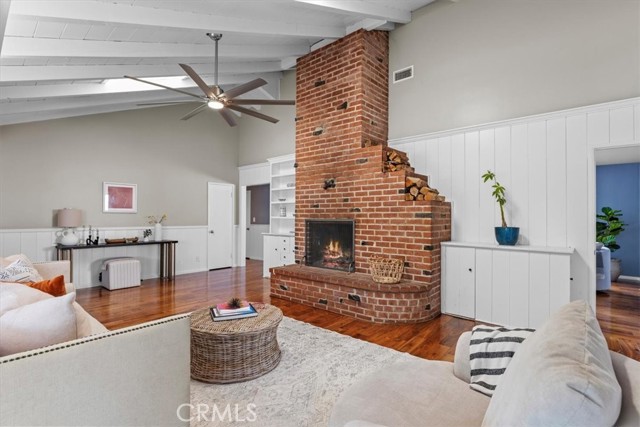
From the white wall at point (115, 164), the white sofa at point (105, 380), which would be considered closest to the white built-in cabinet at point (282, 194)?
the white wall at point (115, 164)

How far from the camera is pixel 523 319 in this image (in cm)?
335

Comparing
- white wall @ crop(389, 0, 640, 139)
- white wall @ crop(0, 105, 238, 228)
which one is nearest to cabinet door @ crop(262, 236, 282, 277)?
white wall @ crop(0, 105, 238, 228)

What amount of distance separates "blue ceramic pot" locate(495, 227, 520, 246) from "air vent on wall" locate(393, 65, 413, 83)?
2434 mm

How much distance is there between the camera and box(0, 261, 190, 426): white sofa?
1008mm

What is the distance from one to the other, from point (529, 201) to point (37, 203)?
6.83 m

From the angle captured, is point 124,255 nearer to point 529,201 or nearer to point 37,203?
point 37,203

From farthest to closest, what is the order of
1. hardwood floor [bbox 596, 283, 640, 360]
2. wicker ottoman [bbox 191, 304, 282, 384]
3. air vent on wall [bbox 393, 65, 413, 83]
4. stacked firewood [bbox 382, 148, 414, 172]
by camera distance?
1. air vent on wall [bbox 393, 65, 413, 83]
2. stacked firewood [bbox 382, 148, 414, 172]
3. hardwood floor [bbox 596, 283, 640, 360]
4. wicker ottoman [bbox 191, 304, 282, 384]

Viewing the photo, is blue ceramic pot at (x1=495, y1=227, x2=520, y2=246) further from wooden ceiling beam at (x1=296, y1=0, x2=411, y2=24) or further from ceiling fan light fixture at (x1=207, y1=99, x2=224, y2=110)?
ceiling fan light fixture at (x1=207, y1=99, x2=224, y2=110)

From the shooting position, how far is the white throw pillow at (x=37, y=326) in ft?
3.91

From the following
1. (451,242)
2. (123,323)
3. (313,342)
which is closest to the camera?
(313,342)

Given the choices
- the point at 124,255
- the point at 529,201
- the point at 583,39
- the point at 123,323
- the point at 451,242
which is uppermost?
the point at 583,39

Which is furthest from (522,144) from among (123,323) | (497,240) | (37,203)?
(37,203)

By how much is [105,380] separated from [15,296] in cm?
67

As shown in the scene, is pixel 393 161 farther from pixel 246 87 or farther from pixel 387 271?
pixel 246 87
